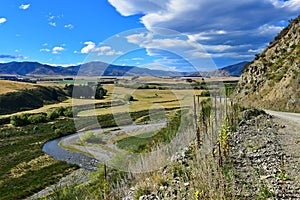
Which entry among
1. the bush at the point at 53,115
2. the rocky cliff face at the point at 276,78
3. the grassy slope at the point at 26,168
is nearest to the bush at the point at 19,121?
the bush at the point at 53,115

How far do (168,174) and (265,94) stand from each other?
27.7 metres

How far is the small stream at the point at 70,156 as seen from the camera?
3669 cm

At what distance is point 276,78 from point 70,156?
93.9 feet

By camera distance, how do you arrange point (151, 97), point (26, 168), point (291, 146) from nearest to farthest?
point (291, 146) < point (26, 168) < point (151, 97)

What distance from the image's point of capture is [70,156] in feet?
140

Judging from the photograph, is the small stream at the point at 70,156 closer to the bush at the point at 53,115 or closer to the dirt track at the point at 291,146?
the dirt track at the point at 291,146

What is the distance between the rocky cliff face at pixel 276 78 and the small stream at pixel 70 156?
65.1 feet

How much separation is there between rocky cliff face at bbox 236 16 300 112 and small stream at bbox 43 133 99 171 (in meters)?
19.9

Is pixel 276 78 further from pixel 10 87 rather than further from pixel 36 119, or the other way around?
pixel 10 87

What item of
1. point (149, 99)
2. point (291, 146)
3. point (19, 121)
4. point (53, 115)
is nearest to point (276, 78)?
point (291, 146)

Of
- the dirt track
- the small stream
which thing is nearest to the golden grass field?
the small stream

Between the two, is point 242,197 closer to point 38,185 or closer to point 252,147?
point 252,147

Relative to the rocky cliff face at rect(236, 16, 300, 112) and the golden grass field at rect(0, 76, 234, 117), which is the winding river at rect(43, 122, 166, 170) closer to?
the golden grass field at rect(0, 76, 234, 117)

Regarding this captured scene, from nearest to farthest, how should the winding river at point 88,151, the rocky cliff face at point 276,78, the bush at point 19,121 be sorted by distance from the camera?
1. the rocky cliff face at point 276,78
2. the winding river at point 88,151
3. the bush at point 19,121
